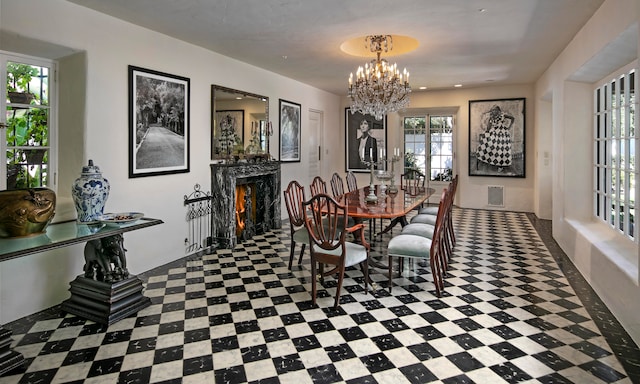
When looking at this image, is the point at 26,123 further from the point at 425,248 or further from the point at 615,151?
the point at 615,151

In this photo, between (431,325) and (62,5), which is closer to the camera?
(431,325)

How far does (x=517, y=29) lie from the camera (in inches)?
161

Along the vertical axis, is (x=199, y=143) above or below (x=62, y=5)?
below

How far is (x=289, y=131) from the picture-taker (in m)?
7.05

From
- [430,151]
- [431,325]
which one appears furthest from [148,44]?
[430,151]

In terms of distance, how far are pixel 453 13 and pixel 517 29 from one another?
985mm

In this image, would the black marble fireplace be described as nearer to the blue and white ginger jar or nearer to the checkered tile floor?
the checkered tile floor

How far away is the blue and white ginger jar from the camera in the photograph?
302cm

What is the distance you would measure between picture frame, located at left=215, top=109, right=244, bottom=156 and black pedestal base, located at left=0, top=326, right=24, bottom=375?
3308 millimetres

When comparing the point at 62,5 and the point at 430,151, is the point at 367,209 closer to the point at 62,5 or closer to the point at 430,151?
the point at 62,5

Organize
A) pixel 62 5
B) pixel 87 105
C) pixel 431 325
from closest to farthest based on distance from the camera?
1. pixel 431 325
2. pixel 62 5
3. pixel 87 105

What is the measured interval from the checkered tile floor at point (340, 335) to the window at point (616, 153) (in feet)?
2.68

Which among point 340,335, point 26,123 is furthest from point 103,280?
point 340,335

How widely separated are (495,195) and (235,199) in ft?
18.8
